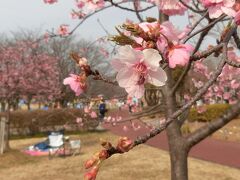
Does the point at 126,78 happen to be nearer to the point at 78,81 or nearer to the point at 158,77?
the point at 158,77

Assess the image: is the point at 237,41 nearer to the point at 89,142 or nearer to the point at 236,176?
the point at 236,176

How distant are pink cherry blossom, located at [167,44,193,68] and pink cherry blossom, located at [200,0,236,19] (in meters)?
0.13

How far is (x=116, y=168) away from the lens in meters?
11.7

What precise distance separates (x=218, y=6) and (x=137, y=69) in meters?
0.32

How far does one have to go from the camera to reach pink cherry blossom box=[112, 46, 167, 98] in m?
1.25

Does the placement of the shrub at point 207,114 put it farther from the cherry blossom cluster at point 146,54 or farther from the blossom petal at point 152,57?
the blossom petal at point 152,57

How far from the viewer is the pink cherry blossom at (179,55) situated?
1.29 m

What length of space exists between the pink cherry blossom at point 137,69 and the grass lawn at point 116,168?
9.33 metres

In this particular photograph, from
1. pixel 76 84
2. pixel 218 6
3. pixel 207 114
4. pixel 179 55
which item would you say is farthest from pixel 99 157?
pixel 207 114

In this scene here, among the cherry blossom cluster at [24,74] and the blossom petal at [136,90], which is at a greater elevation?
the cherry blossom cluster at [24,74]

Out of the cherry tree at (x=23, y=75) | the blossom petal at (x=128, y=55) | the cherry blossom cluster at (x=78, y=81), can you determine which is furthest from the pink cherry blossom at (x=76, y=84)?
the cherry tree at (x=23, y=75)

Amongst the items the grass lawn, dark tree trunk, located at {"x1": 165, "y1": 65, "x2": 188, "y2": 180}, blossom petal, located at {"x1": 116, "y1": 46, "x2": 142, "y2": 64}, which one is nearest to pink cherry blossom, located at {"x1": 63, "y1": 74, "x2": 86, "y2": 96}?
blossom petal, located at {"x1": 116, "y1": 46, "x2": 142, "y2": 64}

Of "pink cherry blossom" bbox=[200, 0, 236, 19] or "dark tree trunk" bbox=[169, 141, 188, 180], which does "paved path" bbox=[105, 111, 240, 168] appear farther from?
"pink cherry blossom" bbox=[200, 0, 236, 19]

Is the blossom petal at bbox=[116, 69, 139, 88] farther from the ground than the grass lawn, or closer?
farther from the ground
